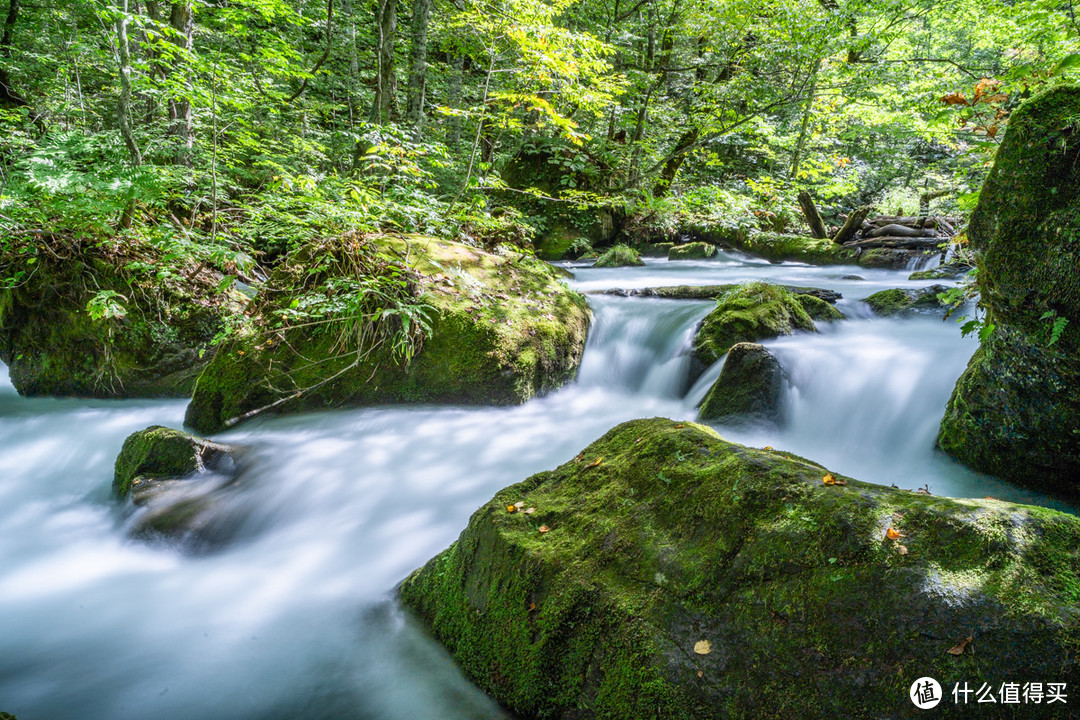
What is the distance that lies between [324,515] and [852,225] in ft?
41.7

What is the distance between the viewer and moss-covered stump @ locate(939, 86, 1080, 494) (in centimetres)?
316

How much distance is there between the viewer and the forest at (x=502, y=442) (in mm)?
1533

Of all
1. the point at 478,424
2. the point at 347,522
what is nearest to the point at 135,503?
the point at 347,522

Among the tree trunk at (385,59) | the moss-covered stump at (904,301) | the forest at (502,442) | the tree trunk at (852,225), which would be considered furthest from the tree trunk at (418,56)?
the tree trunk at (852,225)

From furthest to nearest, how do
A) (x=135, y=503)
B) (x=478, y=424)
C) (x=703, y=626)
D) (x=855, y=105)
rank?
1. (x=855, y=105)
2. (x=478, y=424)
3. (x=135, y=503)
4. (x=703, y=626)

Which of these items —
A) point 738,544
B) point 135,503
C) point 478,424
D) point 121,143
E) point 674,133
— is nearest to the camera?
point 738,544

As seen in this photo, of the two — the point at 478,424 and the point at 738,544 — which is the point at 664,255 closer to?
the point at 478,424

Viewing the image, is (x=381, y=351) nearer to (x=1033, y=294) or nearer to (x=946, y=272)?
(x=1033, y=294)

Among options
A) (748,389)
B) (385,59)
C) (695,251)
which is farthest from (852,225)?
(385,59)

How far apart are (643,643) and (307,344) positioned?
461 cm

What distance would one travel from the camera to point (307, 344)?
5.25m

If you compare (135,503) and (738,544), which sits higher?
(738,544)

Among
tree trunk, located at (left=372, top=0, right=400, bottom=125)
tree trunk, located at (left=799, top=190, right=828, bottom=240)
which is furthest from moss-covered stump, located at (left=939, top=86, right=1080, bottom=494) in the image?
tree trunk, located at (left=799, top=190, right=828, bottom=240)

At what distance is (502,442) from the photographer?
15.9ft
